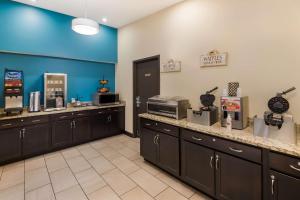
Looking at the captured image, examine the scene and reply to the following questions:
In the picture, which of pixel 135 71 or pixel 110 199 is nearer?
pixel 110 199

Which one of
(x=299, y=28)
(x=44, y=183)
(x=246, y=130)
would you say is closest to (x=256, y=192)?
(x=246, y=130)

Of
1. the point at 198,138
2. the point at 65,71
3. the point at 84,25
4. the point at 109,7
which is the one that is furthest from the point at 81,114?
the point at 198,138

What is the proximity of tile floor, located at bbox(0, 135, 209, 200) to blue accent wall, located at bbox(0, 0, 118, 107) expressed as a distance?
162 centimetres

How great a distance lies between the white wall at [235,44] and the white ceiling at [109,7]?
0.23 meters

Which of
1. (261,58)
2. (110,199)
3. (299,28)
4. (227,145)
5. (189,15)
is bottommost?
(110,199)

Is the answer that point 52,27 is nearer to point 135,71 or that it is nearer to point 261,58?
point 135,71

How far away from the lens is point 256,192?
1.62m

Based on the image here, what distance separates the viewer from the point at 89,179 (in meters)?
2.52

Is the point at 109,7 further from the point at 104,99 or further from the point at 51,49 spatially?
the point at 104,99

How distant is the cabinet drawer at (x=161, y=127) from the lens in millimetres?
2447

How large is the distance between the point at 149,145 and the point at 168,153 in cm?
47

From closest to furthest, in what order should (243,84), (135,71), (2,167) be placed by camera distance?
(243,84), (2,167), (135,71)

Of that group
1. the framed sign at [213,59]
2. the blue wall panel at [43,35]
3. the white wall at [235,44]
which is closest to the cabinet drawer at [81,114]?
the blue wall panel at [43,35]

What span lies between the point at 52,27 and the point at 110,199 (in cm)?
372
